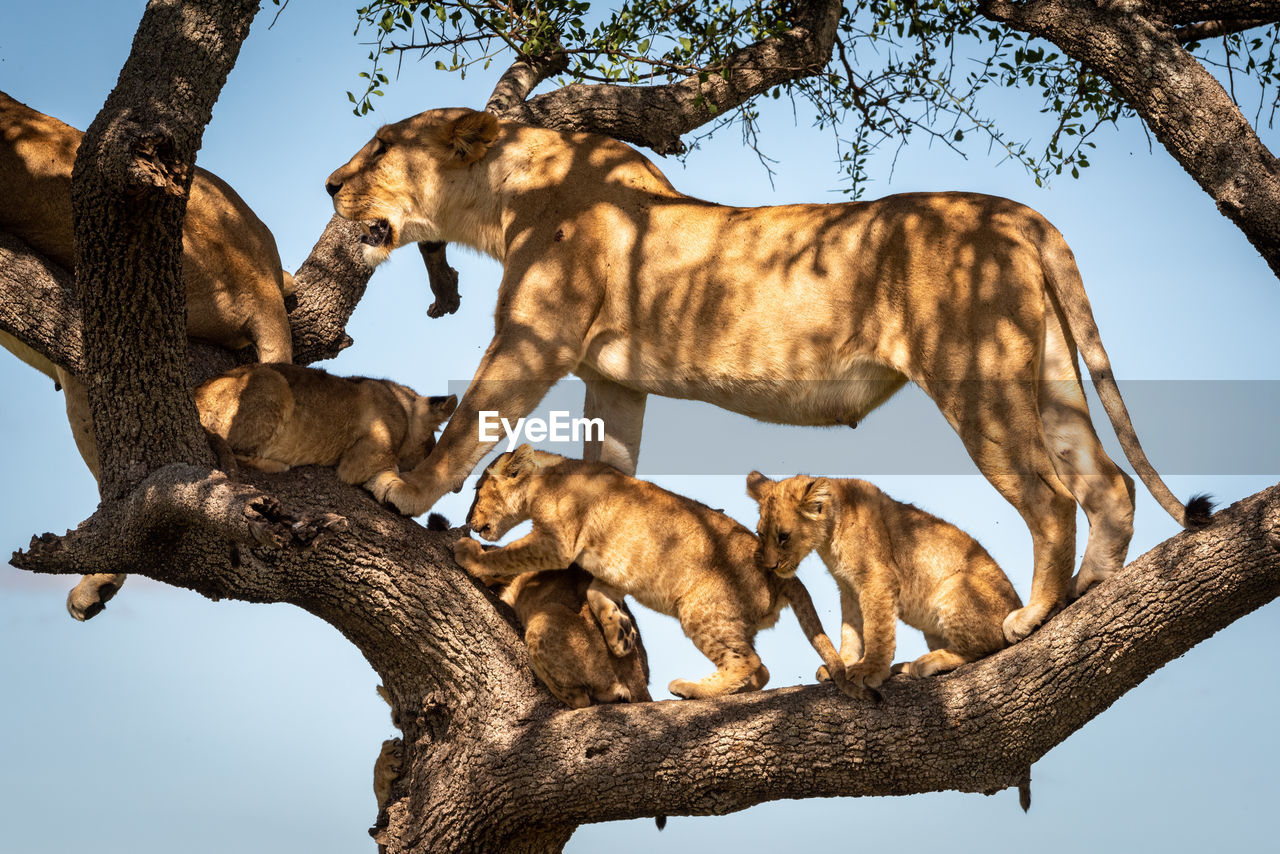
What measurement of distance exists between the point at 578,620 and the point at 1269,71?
5754 millimetres

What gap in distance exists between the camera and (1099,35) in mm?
6023

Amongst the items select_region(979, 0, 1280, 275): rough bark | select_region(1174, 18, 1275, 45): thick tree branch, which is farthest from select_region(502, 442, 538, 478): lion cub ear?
select_region(1174, 18, 1275, 45): thick tree branch

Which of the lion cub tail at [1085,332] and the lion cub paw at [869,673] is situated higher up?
the lion cub tail at [1085,332]

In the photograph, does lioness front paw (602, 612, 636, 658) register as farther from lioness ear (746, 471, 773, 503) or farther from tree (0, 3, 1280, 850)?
lioness ear (746, 471, 773, 503)

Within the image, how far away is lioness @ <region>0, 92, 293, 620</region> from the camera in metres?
6.14

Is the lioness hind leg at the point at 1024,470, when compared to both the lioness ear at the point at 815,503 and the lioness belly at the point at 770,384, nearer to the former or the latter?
the lioness belly at the point at 770,384

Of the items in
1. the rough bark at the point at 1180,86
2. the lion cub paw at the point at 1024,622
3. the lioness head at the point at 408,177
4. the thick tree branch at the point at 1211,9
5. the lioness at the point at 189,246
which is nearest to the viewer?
the lion cub paw at the point at 1024,622

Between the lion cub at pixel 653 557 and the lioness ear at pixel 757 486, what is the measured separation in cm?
18

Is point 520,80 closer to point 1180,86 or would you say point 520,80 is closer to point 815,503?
point 1180,86

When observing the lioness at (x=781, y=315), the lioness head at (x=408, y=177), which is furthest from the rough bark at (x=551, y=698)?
the lioness head at (x=408, y=177)

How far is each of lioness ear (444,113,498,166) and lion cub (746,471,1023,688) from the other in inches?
89.2

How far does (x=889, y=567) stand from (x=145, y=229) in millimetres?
3154

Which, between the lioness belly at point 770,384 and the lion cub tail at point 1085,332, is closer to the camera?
the lion cub tail at point 1085,332

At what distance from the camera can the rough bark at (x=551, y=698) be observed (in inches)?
174
